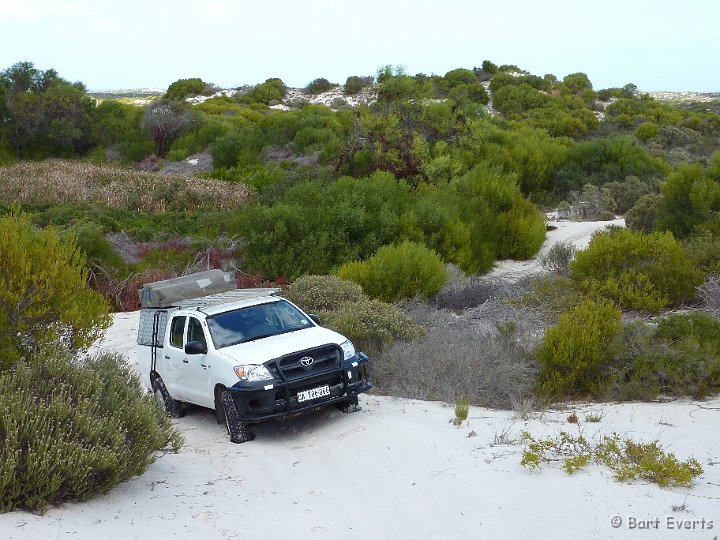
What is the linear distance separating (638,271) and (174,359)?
32.6 feet

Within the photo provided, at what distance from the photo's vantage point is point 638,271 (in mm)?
16188

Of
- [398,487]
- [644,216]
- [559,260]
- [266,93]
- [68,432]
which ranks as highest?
[266,93]

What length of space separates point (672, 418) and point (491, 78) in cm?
7039

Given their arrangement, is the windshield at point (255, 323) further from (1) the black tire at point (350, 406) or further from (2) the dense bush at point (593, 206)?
(2) the dense bush at point (593, 206)

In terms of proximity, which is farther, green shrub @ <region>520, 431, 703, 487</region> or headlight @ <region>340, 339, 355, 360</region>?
headlight @ <region>340, 339, 355, 360</region>

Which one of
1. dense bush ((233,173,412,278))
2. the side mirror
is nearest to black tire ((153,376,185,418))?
the side mirror

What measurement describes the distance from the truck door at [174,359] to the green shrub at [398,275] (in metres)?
6.69

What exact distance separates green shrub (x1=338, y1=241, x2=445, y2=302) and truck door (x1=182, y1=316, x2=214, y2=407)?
23.1 feet

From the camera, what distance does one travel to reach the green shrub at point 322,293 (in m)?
14.9

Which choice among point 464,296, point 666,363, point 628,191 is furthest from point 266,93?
point 666,363

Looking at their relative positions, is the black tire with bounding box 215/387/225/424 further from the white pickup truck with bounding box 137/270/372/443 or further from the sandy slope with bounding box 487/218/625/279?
the sandy slope with bounding box 487/218/625/279

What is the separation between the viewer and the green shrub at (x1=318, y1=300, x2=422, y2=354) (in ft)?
41.9

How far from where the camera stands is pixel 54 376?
7723mm

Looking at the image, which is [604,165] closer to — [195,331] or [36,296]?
[195,331]
